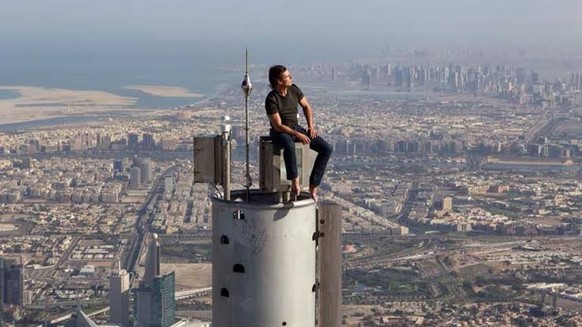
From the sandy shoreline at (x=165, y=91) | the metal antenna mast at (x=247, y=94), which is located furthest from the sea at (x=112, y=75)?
the metal antenna mast at (x=247, y=94)

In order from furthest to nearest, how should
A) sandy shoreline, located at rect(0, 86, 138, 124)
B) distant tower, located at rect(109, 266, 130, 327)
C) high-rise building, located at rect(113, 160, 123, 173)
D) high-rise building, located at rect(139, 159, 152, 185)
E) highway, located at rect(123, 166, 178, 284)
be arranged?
sandy shoreline, located at rect(0, 86, 138, 124) < high-rise building, located at rect(113, 160, 123, 173) < high-rise building, located at rect(139, 159, 152, 185) < highway, located at rect(123, 166, 178, 284) < distant tower, located at rect(109, 266, 130, 327)

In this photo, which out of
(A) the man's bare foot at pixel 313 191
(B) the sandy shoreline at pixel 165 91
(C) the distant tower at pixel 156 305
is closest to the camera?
(A) the man's bare foot at pixel 313 191

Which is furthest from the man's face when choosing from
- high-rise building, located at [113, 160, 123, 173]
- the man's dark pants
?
high-rise building, located at [113, 160, 123, 173]

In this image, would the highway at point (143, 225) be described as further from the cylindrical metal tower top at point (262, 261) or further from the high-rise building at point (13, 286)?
the cylindrical metal tower top at point (262, 261)

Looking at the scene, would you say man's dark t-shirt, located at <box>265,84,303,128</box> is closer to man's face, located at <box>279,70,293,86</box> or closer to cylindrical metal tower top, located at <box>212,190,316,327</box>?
man's face, located at <box>279,70,293,86</box>

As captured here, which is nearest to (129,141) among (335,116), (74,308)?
(335,116)

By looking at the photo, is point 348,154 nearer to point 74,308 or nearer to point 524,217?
point 524,217

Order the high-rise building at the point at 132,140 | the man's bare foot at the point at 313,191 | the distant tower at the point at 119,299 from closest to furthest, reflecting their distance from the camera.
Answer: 1. the man's bare foot at the point at 313,191
2. the distant tower at the point at 119,299
3. the high-rise building at the point at 132,140

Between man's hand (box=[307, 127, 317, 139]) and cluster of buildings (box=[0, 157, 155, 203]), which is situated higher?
man's hand (box=[307, 127, 317, 139])
